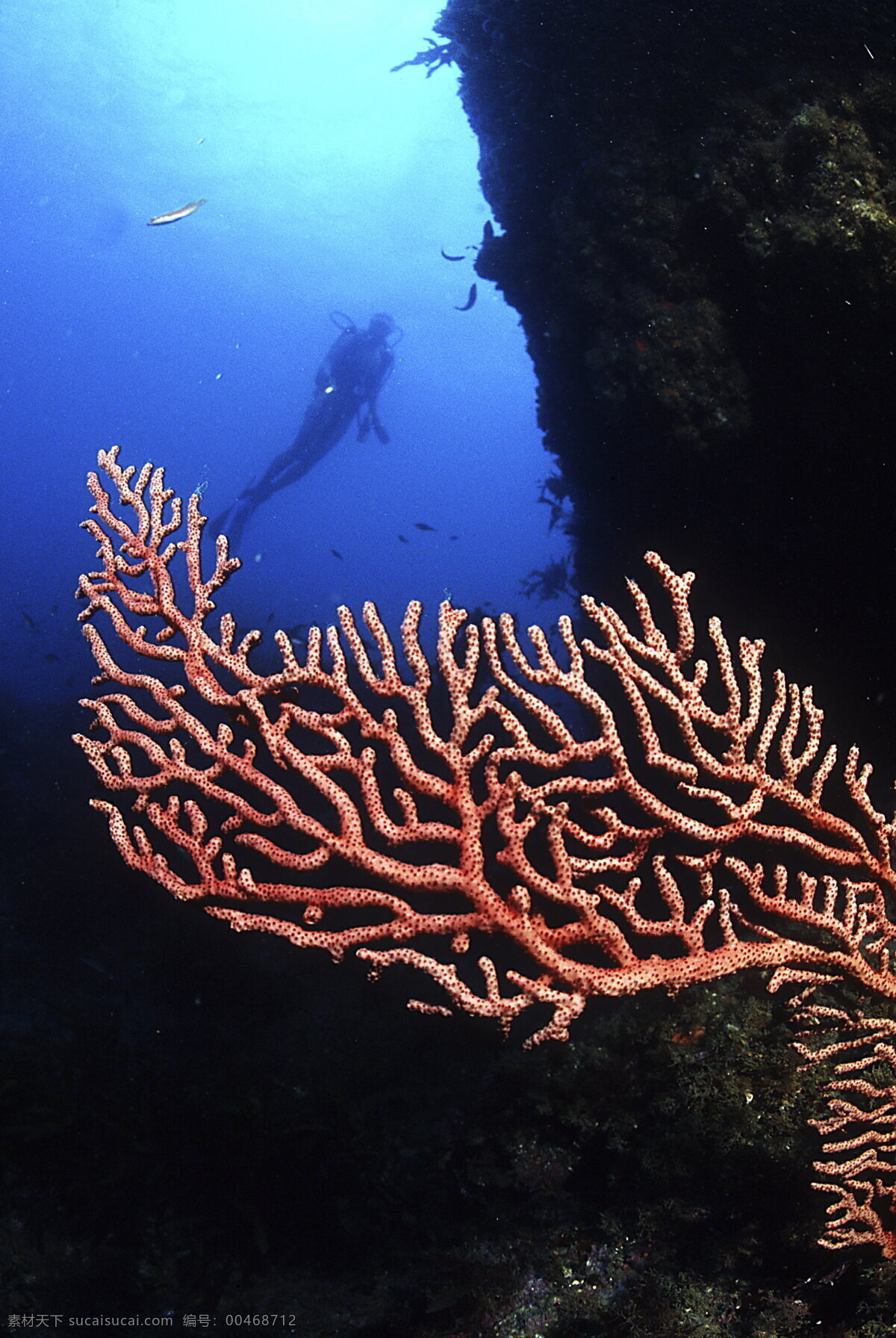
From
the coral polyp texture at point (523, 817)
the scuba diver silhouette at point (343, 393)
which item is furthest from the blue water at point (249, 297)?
the scuba diver silhouette at point (343, 393)

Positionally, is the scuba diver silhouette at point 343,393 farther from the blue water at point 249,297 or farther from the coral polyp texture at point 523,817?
the coral polyp texture at point 523,817

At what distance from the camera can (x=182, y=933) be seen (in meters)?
8.66

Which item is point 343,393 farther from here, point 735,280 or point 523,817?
point 523,817

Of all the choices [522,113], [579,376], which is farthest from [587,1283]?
[522,113]

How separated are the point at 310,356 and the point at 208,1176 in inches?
4042

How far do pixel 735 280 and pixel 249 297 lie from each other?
3213 inches

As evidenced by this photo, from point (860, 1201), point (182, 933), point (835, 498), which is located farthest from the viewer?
point (182, 933)

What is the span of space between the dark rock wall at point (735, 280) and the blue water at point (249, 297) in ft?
12.8

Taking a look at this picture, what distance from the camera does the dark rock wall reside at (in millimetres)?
4391

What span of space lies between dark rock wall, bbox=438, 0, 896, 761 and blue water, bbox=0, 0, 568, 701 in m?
3.90

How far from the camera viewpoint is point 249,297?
7156 centimetres

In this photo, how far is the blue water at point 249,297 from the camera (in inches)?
1288

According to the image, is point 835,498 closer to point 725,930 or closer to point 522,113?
point 725,930

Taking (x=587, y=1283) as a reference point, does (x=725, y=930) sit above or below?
above
